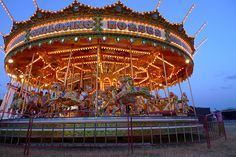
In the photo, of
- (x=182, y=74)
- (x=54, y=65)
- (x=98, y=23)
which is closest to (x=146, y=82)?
(x=182, y=74)

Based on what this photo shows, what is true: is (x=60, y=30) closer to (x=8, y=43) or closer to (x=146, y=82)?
(x=8, y=43)

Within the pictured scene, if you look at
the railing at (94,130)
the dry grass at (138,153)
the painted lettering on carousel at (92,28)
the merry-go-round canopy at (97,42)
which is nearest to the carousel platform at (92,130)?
the railing at (94,130)

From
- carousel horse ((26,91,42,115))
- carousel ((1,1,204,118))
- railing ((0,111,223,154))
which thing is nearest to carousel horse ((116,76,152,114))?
carousel ((1,1,204,118))

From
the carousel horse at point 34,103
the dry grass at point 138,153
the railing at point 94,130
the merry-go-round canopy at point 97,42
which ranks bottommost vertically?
the dry grass at point 138,153

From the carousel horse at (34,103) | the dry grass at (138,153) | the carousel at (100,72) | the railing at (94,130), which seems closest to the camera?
the dry grass at (138,153)

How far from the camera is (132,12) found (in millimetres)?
9117

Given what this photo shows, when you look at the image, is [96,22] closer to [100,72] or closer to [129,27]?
[129,27]

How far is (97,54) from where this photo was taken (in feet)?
29.9

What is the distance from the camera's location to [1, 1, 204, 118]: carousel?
8.70 metres

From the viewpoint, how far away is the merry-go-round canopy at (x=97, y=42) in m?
8.89

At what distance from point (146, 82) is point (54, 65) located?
10755 millimetres

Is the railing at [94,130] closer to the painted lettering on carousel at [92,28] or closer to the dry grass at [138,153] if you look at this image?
the dry grass at [138,153]

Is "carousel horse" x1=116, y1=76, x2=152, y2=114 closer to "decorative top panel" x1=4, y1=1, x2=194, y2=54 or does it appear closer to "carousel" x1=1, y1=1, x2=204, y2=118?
"carousel" x1=1, y1=1, x2=204, y2=118

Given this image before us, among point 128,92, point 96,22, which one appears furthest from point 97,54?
point 128,92
